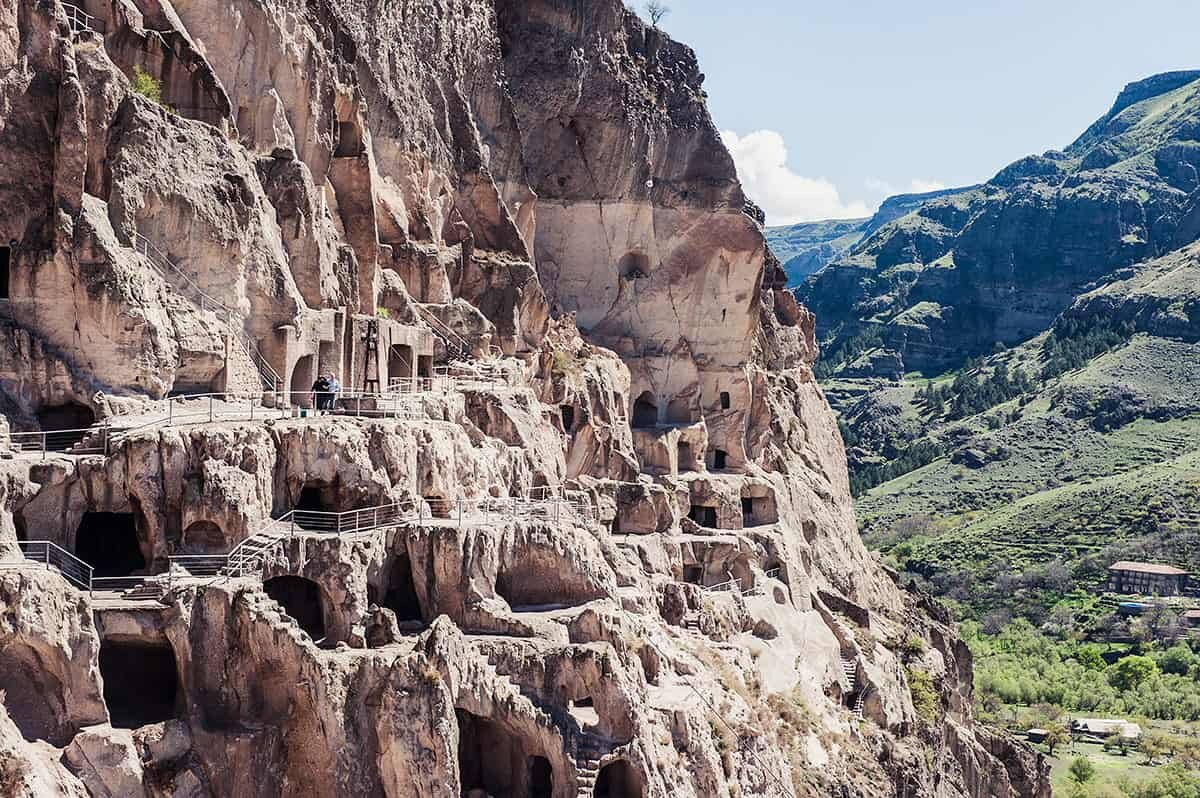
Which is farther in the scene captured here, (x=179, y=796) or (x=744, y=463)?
(x=744, y=463)

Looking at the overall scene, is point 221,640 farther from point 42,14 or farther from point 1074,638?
point 1074,638

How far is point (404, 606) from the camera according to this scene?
145 ft

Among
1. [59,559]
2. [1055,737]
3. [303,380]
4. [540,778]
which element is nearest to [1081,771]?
[1055,737]

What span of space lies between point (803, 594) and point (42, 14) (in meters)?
44.8

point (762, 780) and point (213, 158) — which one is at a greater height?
point (213, 158)

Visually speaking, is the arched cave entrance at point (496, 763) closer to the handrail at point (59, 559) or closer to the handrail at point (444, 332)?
the handrail at point (59, 559)

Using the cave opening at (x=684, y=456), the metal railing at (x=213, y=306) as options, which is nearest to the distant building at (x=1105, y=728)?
the cave opening at (x=684, y=456)

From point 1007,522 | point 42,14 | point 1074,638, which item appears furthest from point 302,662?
point 1007,522

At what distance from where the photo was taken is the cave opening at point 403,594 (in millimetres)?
43725

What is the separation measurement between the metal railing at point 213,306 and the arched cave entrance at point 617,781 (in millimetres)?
15070

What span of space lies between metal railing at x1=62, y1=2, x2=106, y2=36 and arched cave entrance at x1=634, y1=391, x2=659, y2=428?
Result: 4010cm

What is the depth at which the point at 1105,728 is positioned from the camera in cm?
10781

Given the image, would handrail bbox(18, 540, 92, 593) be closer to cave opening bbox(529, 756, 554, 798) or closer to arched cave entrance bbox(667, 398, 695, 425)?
cave opening bbox(529, 756, 554, 798)

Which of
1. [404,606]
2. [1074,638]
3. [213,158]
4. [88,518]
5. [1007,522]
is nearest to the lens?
[88,518]
